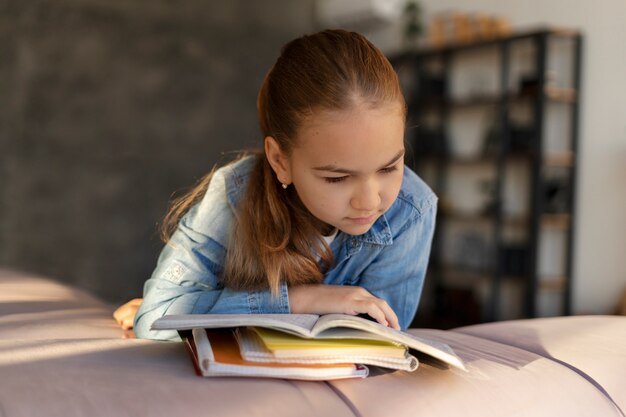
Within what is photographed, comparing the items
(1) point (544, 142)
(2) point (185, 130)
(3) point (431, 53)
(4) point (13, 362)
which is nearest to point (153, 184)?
(2) point (185, 130)

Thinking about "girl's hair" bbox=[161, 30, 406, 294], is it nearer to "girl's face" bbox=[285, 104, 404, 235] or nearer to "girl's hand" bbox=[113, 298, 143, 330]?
"girl's face" bbox=[285, 104, 404, 235]

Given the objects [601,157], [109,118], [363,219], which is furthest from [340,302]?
[109,118]

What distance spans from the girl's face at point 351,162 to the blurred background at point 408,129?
3224mm

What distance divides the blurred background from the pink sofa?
3183 millimetres

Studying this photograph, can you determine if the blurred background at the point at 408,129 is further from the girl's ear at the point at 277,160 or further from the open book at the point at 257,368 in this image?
the open book at the point at 257,368

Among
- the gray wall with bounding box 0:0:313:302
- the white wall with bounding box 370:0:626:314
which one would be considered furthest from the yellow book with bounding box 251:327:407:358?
the gray wall with bounding box 0:0:313:302

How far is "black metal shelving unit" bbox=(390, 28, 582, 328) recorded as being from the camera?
4.12 meters

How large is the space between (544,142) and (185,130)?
2.90 meters

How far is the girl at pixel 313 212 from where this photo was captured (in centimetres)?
107

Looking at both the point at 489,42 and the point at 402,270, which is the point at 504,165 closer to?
the point at 489,42

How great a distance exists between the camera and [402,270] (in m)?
1.29

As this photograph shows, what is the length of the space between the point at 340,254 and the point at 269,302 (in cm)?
21

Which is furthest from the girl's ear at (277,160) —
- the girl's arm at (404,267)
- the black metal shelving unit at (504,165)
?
the black metal shelving unit at (504,165)

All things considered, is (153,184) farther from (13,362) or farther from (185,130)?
(13,362)
